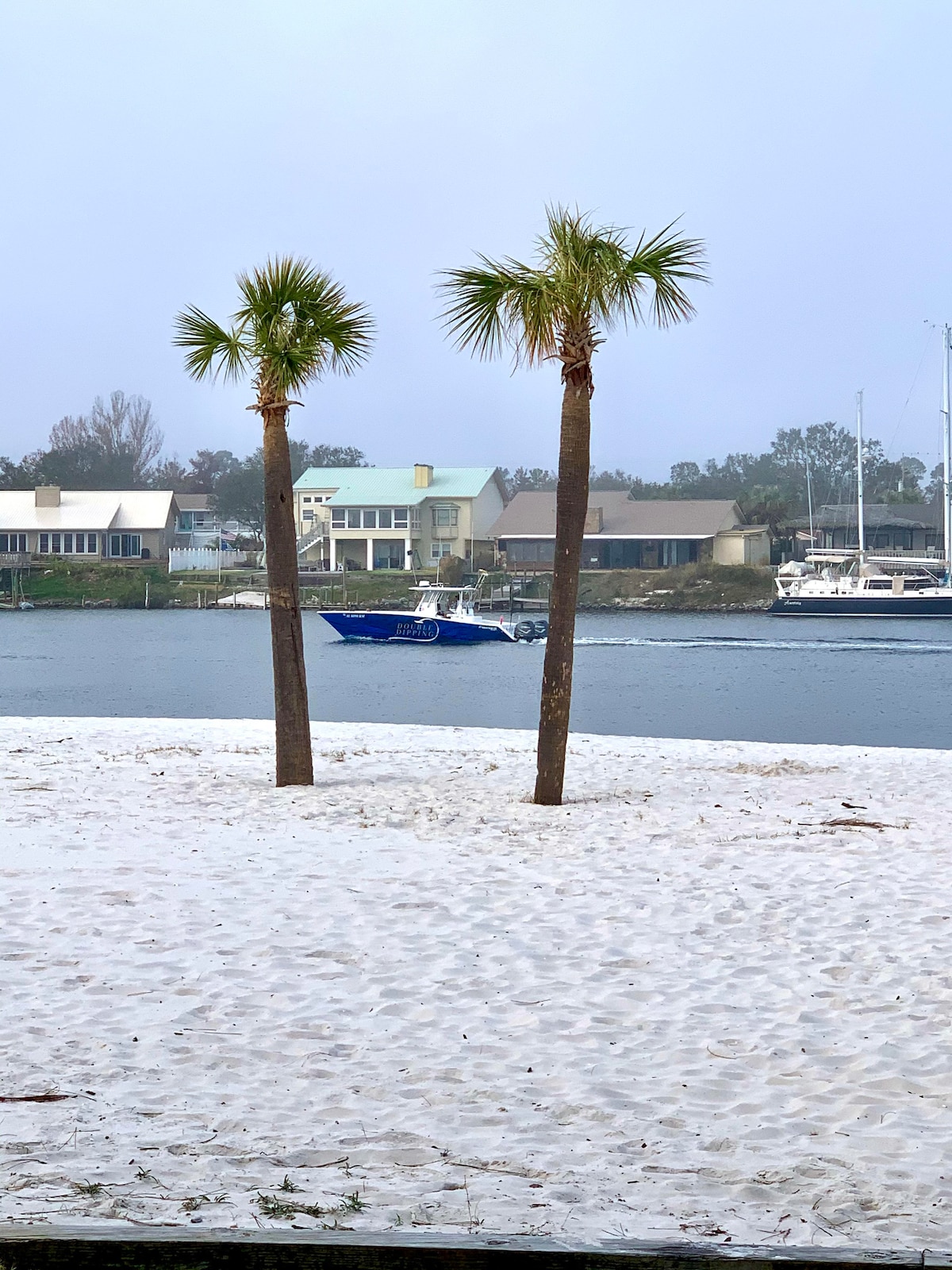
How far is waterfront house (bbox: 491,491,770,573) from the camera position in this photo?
3760 inches

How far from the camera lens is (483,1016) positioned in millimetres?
6414

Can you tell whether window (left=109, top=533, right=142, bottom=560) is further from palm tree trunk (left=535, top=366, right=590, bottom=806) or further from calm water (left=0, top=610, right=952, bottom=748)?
palm tree trunk (left=535, top=366, right=590, bottom=806)

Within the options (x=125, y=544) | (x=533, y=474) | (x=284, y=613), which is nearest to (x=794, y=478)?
(x=533, y=474)

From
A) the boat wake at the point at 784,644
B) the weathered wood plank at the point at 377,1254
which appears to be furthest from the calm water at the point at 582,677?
the weathered wood plank at the point at 377,1254

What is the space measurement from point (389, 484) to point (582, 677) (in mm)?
51224

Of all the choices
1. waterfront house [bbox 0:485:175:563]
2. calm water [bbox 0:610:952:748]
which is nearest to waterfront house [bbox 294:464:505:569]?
waterfront house [bbox 0:485:175:563]

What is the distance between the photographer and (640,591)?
304 ft

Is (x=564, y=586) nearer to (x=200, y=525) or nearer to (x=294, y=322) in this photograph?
(x=294, y=322)

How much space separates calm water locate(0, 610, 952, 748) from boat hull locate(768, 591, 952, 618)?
1.39m

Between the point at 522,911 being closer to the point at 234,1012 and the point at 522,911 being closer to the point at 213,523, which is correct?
the point at 234,1012

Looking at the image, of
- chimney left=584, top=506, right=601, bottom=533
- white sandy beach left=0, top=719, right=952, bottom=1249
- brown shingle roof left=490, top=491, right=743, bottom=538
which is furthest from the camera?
brown shingle roof left=490, top=491, right=743, bottom=538

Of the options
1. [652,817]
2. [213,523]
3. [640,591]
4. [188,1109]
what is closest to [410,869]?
[652,817]

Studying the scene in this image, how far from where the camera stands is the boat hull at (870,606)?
84.1m

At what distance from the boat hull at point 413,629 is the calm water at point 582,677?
646 millimetres
